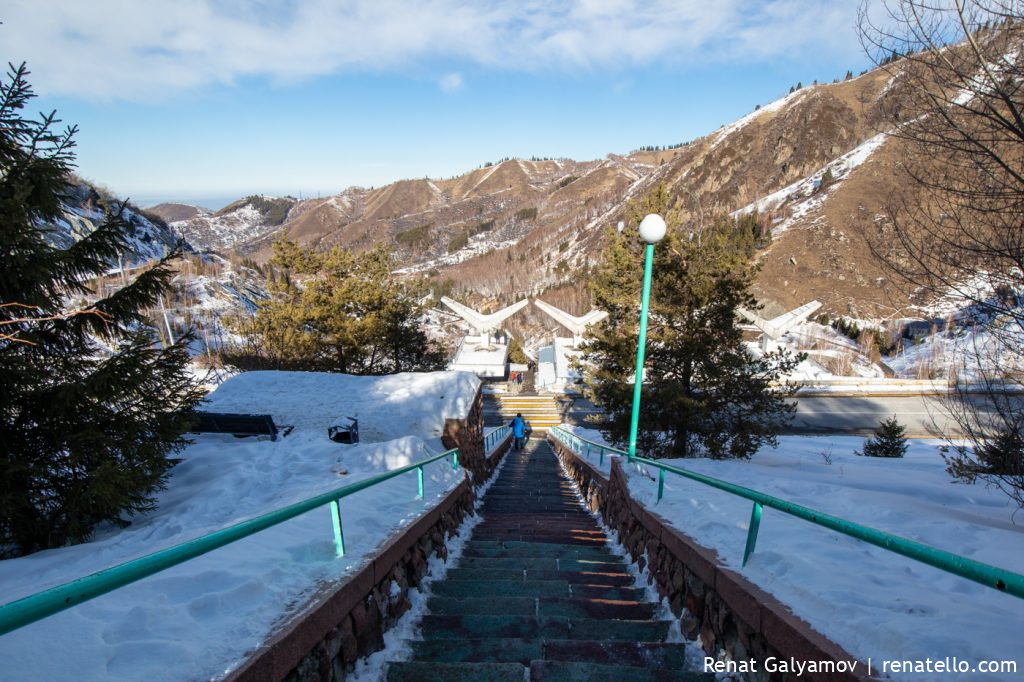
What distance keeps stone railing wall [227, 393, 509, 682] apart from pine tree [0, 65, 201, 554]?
11.0 feet

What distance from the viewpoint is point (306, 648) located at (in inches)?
87.4

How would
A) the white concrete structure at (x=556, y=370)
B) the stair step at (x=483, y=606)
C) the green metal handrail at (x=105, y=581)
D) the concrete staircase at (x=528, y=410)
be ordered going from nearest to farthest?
the green metal handrail at (x=105, y=581) → the stair step at (x=483, y=606) → the concrete staircase at (x=528, y=410) → the white concrete structure at (x=556, y=370)

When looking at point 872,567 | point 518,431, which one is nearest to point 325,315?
point 518,431

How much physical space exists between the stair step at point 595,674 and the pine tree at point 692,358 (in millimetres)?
7782

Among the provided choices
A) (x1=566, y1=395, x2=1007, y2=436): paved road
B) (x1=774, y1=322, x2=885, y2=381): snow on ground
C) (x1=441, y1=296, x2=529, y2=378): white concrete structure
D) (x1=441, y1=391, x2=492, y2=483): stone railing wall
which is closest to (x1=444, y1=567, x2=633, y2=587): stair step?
(x1=441, y1=391, x2=492, y2=483): stone railing wall

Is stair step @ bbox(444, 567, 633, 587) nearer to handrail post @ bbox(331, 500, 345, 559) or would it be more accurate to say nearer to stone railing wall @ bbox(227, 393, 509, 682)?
stone railing wall @ bbox(227, 393, 509, 682)

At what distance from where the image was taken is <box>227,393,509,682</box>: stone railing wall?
6.73ft

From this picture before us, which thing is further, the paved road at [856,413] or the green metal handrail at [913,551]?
the paved road at [856,413]

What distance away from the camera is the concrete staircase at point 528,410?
24.0 metres

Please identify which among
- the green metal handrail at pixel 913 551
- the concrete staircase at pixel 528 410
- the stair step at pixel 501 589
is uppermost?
the green metal handrail at pixel 913 551

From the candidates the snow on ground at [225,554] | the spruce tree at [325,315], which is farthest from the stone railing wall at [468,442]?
the spruce tree at [325,315]

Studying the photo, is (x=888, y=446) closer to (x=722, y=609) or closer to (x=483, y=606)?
(x=722, y=609)

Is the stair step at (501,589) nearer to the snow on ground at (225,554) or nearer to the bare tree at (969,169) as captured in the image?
the snow on ground at (225,554)

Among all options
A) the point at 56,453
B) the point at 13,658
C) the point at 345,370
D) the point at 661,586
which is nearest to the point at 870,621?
the point at 661,586
